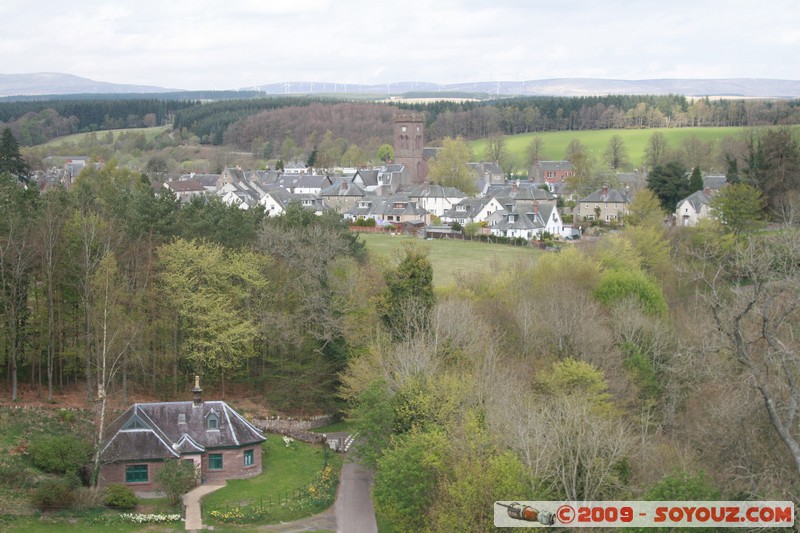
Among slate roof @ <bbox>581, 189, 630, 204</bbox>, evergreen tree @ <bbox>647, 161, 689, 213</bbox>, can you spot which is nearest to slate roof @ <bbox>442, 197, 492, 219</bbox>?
slate roof @ <bbox>581, 189, 630, 204</bbox>

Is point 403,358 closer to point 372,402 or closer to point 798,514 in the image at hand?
point 372,402

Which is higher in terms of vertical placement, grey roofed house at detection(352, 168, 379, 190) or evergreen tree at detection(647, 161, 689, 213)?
evergreen tree at detection(647, 161, 689, 213)

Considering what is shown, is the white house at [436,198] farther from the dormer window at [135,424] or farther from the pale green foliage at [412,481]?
the pale green foliage at [412,481]

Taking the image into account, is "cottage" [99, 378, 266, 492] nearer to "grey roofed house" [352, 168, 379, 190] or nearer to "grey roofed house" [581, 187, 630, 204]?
"grey roofed house" [581, 187, 630, 204]

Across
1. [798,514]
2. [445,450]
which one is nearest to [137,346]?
[445,450]

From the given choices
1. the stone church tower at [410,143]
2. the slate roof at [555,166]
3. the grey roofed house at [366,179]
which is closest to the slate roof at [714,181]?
the slate roof at [555,166]

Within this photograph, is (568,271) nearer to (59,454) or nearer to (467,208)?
(59,454)

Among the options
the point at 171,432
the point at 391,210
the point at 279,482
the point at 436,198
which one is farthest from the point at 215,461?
the point at 436,198

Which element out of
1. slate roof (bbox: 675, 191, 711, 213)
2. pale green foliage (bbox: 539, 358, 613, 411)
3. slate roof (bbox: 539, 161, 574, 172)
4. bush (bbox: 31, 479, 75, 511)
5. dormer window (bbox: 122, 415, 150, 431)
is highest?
slate roof (bbox: 539, 161, 574, 172)
